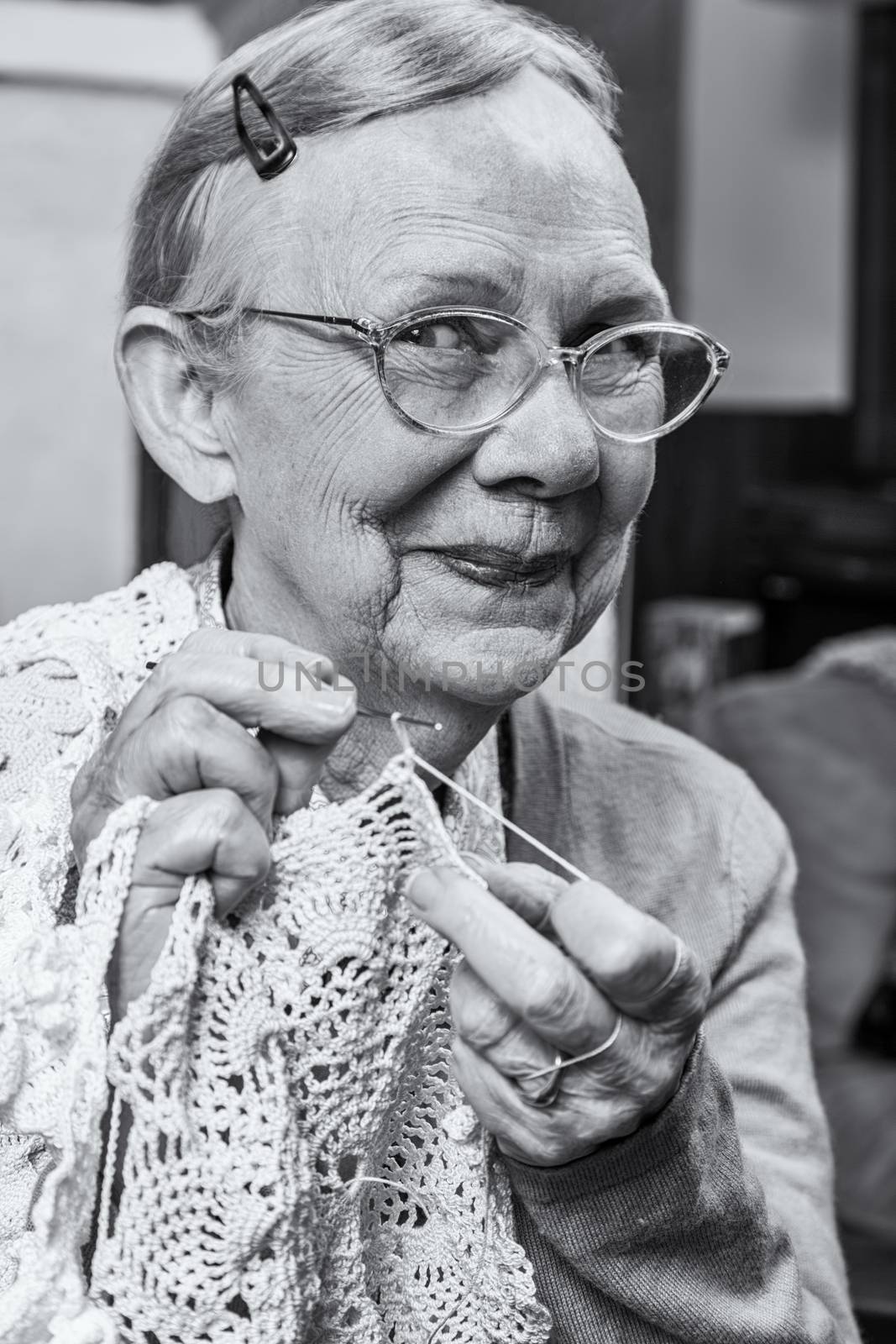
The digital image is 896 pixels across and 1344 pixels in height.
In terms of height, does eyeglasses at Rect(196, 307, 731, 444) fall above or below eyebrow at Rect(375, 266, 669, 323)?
below

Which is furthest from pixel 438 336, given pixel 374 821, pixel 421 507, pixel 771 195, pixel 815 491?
pixel 771 195

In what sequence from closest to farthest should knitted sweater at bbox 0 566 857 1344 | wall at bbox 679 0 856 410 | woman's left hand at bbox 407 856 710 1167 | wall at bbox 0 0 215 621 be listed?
woman's left hand at bbox 407 856 710 1167, knitted sweater at bbox 0 566 857 1344, wall at bbox 0 0 215 621, wall at bbox 679 0 856 410

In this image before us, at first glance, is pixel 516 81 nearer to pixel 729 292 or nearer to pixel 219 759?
pixel 219 759

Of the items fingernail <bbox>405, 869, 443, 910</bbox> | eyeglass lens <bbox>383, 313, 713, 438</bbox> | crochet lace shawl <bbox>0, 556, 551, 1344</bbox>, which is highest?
eyeglass lens <bbox>383, 313, 713, 438</bbox>

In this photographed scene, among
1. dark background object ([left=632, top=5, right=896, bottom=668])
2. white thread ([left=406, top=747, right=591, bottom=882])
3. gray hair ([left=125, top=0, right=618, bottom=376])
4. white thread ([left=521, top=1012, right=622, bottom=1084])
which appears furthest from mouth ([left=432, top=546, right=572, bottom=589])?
dark background object ([left=632, top=5, right=896, bottom=668])

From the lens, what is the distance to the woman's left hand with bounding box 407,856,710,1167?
0.93 m

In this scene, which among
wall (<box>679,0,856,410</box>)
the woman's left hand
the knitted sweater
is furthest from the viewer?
wall (<box>679,0,856,410</box>)

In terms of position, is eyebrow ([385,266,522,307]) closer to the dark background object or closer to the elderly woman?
the elderly woman

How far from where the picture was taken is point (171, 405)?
4.17ft

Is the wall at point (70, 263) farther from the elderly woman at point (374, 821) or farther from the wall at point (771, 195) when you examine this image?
the wall at point (771, 195)

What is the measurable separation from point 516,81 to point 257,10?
1.25m

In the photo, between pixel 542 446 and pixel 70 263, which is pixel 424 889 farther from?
pixel 70 263

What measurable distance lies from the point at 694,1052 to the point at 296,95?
0.79 meters

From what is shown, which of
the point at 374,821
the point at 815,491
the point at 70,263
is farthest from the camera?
the point at 815,491
